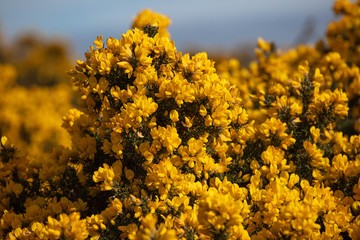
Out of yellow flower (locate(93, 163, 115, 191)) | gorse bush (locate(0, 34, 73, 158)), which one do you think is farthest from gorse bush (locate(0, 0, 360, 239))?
gorse bush (locate(0, 34, 73, 158))

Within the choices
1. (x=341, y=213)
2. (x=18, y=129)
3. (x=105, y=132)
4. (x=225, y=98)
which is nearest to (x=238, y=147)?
(x=225, y=98)

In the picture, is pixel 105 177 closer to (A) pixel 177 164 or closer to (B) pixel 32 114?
(A) pixel 177 164

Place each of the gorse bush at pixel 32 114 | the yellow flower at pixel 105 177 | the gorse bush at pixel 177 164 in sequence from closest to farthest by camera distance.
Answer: the gorse bush at pixel 177 164, the yellow flower at pixel 105 177, the gorse bush at pixel 32 114

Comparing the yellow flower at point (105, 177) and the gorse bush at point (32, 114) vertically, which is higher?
the gorse bush at point (32, 114)

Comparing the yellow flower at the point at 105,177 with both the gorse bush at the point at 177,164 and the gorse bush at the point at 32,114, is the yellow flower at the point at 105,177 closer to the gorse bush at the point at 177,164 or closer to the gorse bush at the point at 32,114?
the gorse bush at the point at 177,164

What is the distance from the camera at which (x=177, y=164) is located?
7.63 feet

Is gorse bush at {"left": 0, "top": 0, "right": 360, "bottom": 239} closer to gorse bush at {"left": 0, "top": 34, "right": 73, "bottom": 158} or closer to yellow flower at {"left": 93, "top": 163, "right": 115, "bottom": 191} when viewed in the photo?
yellow flower at {"left": 93, "top": 163, "right": 115, "bottom": 191}

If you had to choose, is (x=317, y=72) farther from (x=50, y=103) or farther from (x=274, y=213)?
(x=50, y=103)

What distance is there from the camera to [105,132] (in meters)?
2.62

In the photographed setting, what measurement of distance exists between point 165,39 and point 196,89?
429 mm

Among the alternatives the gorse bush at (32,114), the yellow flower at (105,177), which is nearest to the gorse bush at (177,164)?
the yellow flower at (105,177)

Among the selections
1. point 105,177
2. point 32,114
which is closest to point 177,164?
point 105,177

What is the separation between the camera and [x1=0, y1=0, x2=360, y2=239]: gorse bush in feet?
7.05

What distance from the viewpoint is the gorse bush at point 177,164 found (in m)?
2.15
